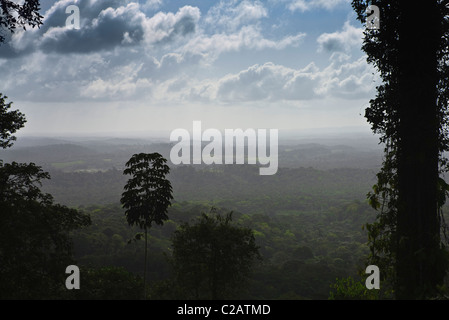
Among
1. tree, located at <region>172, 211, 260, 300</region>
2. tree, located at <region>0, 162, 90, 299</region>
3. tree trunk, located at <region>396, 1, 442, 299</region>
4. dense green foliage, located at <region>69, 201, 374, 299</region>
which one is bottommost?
dense green foliage, located at <region>69, 201, 374, 299</region>

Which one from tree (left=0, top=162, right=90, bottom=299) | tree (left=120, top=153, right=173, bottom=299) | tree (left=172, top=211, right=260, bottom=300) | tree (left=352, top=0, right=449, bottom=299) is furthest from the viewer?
tree (left=172, top=211, right=260, bottom=300)

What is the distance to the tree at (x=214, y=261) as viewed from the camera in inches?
696

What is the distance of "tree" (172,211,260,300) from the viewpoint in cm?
1769

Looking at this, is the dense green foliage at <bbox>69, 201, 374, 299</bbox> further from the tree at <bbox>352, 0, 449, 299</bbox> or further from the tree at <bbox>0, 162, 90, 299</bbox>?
the tree at <bbox>352, 0, 449, 299</bbox>

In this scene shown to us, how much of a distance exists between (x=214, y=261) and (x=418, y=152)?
15.4 meters

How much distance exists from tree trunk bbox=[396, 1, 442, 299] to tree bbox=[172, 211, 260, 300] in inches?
550

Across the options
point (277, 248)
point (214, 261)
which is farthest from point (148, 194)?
point (277, 248)

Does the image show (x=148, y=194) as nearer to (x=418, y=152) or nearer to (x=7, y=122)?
(x=7, y=122)

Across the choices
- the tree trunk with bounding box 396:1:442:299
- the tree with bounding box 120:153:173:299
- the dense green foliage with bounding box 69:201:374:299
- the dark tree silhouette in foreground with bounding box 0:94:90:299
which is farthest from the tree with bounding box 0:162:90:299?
the tree trunk with bounding box 396:1:442:299

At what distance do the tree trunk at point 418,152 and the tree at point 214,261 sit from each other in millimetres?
13958

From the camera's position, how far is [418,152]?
4.26m

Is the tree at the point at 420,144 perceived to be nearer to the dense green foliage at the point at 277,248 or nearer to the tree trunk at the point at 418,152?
the tree trunk at the point at 418,152
